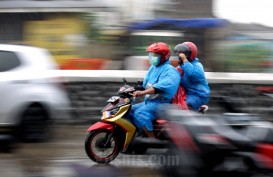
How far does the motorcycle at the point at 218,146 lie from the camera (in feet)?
20.5

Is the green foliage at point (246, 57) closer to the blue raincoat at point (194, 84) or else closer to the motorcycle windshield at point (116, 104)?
the blue raincoat at point (194, 84)

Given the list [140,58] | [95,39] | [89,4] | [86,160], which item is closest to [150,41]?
[140,58]

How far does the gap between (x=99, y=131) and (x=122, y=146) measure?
359 millimetres

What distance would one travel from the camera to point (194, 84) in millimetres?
9578

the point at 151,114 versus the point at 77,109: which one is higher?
the point at 151,114

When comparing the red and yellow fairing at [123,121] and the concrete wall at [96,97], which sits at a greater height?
the red and yellow fairing at [123,121]

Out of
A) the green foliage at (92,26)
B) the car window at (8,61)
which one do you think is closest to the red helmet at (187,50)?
the car window at (8,61)

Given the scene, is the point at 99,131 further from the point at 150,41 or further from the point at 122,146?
the point at 150,41

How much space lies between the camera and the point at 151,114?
9008mm

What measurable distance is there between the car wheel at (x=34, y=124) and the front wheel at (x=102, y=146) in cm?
199

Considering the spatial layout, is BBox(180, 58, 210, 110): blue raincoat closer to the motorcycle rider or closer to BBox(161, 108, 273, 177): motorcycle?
the motorcycle rider

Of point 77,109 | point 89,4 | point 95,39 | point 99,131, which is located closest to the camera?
point 99,131

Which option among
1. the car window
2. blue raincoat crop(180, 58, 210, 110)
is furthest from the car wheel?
blue raincoat crop(180, 58, 210, 110)

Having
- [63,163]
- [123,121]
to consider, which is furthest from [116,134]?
[63,163]
